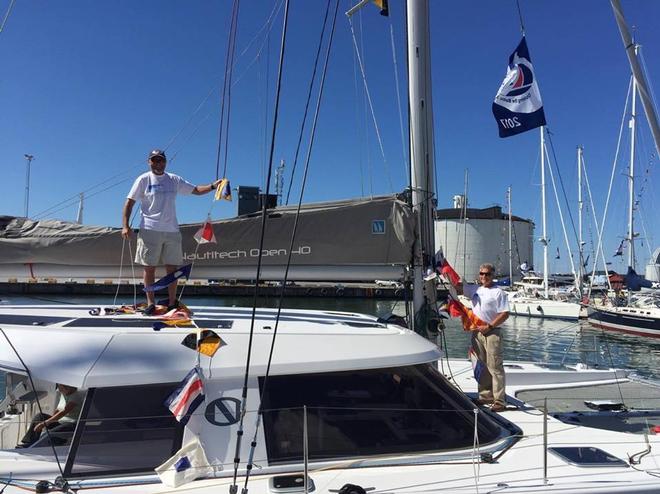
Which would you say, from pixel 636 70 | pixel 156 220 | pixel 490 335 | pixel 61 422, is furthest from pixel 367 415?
pixel 636 70

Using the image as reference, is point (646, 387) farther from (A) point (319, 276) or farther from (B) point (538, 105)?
(A) point (319, 276)

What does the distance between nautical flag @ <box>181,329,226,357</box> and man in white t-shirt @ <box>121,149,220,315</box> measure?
1.32 meters

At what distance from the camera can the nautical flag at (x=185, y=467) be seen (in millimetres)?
2775

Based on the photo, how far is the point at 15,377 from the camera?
162 inches

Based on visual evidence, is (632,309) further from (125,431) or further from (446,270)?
(125,431)

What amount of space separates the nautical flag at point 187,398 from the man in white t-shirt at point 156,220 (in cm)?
156

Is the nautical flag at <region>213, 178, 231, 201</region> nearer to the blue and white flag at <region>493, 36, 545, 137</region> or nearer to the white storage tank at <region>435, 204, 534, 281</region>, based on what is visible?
the blue and white flag at <region>493, 36, 545, 137</region>

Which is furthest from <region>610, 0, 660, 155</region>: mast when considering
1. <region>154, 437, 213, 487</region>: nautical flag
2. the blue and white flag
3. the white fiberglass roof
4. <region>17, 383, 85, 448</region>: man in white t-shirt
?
<region>17, 383, 85, 448</region>: man in white t-shirt

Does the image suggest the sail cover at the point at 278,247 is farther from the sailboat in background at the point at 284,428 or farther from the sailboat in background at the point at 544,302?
the sailboat in background at the point at 544,302

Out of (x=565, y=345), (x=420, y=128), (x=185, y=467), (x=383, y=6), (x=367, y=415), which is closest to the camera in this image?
(x=185, y=467)

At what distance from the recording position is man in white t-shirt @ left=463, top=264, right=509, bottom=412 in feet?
14.4

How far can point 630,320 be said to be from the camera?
893 inches

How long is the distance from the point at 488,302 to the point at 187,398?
2.84 meters

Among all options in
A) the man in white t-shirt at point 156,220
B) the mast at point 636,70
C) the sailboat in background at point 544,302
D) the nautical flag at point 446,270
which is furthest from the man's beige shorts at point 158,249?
the sailboat in background at point 544,302
